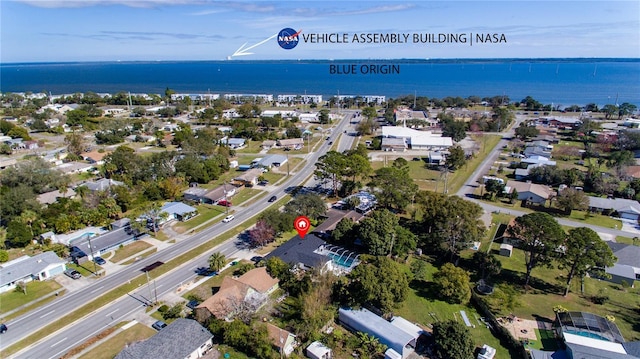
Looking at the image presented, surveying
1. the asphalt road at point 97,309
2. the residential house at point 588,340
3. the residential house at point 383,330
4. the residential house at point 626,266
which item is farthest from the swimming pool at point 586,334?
the asphalt road at point 97,309

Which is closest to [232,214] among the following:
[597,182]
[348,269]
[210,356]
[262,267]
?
[262,267]

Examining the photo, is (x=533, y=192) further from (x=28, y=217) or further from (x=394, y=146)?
(x=28, y=217)

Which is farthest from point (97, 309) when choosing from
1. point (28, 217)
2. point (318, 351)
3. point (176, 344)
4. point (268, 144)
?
point (268, 144)

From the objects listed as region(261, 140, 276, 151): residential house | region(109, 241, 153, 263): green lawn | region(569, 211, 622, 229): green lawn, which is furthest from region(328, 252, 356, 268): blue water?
region(261, 140, 276, 151): residential house

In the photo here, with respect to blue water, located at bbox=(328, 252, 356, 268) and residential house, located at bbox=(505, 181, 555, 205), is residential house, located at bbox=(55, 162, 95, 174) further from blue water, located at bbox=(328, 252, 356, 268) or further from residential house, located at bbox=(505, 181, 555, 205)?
residential house, located at bbox=(505, 181, 555, 205)

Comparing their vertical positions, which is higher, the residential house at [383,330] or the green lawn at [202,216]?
the green lawn at [202,216]

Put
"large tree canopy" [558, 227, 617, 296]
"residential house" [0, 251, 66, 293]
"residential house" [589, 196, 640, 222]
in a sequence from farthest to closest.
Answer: "residential house" [589, 196, 640, 222] → "residential house" [0, 251, 66, 293] → "large tree canopy" [558, 227, 617, 296]

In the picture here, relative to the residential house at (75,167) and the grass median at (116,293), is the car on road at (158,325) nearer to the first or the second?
the grass median at (116,293)
